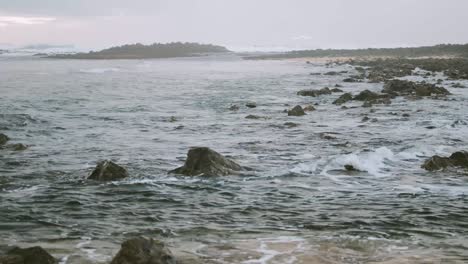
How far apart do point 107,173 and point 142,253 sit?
483 cm

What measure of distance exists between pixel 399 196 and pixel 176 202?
3569 millimetres

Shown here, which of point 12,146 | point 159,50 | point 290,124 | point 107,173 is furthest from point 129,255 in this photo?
point 159,50

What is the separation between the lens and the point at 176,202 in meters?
8.45

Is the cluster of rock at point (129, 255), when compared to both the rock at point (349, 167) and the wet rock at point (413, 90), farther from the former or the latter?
the wet rock at point (413, 90)

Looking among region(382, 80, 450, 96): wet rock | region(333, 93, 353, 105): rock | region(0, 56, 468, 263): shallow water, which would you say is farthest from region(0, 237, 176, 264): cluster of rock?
region(382, 80, 450, 96): wet rock

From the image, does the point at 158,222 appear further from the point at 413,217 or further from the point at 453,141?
the point at 453,141

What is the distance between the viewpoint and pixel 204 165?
10.3 metres

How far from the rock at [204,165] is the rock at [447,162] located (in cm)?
390

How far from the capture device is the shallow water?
252 inches

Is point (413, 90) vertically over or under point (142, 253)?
over

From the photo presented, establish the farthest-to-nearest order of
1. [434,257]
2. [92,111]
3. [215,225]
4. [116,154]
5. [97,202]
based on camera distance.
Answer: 1. [92,111]
2. [116,154]
3. [97,202]
4. [215,225]
5. [434,257]

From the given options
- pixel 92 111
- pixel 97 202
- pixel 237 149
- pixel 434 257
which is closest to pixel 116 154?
pixel 237 149

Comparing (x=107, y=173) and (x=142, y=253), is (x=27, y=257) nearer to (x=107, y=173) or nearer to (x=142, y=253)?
(x=142, y=253)

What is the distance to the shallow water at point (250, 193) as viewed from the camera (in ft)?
21.0
